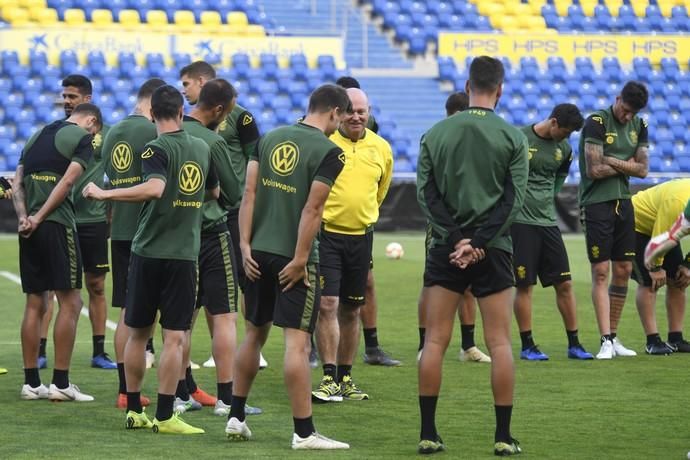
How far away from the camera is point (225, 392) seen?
321 inches

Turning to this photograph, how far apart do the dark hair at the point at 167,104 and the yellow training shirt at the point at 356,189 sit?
196 centimetres

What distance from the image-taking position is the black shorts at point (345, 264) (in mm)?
9031

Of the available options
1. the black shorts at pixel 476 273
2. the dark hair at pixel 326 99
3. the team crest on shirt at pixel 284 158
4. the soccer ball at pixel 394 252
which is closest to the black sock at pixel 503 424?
the black shorts at pixel 476 273

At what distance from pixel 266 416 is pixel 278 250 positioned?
5.05 feet

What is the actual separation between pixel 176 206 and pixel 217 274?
2.65ft

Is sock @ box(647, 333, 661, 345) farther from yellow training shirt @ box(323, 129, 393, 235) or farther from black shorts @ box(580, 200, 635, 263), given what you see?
yellow training shirt @ box(323, 129, 393, 235)

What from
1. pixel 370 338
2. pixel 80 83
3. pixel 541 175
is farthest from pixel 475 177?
pixel 541 175

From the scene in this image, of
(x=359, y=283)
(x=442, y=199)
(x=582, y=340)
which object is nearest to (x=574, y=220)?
(x=582, y=340)

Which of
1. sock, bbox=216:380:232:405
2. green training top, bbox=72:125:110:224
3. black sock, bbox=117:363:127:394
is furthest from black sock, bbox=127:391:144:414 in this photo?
green training top, bbox=72:125:110:224

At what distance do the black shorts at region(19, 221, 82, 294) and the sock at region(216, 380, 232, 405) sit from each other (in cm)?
133

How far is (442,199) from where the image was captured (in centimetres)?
712

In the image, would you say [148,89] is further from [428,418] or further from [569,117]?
[569,117]

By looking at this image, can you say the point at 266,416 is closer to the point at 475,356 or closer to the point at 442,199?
the point at 442,199

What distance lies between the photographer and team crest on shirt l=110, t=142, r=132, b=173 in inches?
326
